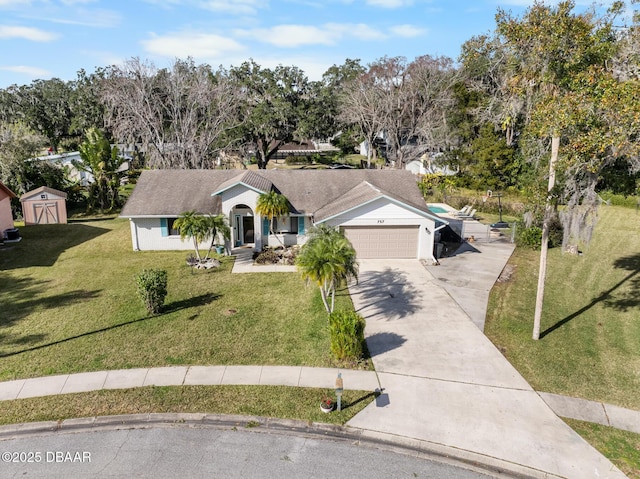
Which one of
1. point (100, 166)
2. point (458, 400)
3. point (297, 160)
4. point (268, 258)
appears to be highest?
point (297, 160)

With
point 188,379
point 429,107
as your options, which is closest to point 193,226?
point 188,379

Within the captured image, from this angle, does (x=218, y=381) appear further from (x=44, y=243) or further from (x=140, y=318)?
(x=44, y=243)

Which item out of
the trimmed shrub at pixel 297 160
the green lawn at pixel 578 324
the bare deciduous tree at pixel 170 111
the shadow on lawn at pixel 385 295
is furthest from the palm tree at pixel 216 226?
the trimmed shrub at pixel 297 160

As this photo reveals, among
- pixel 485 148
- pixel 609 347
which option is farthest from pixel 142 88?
Result: pixel 609 347

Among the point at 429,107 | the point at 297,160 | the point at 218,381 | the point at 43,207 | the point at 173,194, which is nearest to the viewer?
the point at 218,381

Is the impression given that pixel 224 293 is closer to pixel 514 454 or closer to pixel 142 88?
pixel 514 454

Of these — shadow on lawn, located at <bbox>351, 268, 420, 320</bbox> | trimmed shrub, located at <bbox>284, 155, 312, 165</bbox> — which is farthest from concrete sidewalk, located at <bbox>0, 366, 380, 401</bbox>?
trimmed shrub, located at <bbox>284, 155, 312, 165</bbox>
